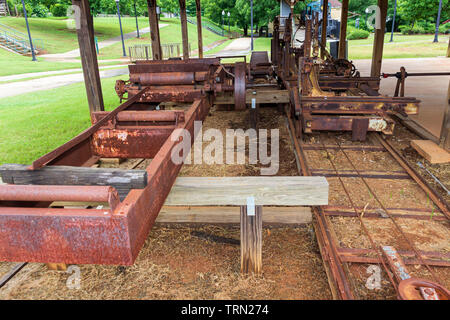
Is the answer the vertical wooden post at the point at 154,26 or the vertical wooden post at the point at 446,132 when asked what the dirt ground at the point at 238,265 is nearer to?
the vertical wooden post at the point at 446,132

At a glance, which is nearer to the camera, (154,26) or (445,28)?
(154,26)

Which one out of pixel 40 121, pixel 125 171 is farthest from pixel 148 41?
pixel 125 171

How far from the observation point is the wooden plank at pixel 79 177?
7.02 feet

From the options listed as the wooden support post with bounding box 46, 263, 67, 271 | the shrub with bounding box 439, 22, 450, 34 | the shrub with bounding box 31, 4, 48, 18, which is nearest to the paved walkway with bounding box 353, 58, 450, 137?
the wooden support post with bounding box 46, 263, 67, 271

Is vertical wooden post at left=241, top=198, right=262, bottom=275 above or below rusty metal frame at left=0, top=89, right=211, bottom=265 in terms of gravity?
below

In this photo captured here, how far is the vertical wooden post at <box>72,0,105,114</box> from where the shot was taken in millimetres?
5461

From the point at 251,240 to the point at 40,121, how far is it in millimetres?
7355

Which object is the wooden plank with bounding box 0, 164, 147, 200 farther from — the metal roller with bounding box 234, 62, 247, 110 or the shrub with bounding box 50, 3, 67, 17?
the shrub with bounding box 50, 3, 67, 17

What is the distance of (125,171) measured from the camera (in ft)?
7.22

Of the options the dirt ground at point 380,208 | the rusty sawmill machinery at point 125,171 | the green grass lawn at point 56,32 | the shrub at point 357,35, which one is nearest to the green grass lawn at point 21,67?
the green grass lawn at point 56,32

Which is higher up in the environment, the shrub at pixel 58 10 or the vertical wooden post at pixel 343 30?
the shrub at pixel 58 10

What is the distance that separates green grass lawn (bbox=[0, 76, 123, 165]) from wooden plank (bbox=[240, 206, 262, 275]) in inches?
178

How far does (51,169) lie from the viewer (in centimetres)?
236

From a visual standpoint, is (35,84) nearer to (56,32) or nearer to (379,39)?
(379,39)
